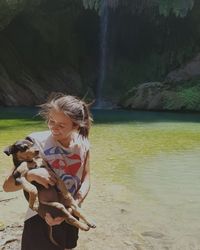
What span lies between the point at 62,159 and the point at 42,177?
172 millimetres

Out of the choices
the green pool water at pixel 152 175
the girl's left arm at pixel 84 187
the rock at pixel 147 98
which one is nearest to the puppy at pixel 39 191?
the girl's left arm at pixel 84 187

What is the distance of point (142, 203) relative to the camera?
472 cm

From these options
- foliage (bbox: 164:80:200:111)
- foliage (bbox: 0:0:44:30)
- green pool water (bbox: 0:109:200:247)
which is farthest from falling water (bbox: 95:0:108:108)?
green pool water (bbox: 0:109:200:247)

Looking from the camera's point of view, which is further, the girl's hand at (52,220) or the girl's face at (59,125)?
the girl's face at (59,125)

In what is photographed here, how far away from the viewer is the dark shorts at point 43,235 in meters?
2.22

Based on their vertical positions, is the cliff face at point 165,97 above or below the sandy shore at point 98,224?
below

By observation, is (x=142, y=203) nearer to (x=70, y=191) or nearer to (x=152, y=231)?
(x=152, y=231)

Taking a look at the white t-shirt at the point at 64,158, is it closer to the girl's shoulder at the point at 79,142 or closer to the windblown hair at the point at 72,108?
the girl's shoulder at the point at 79,142

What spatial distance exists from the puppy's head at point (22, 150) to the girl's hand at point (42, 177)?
73 millimetres

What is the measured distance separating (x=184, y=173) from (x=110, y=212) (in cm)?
214

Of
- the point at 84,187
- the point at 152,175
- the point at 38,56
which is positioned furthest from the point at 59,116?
the point at 38,56

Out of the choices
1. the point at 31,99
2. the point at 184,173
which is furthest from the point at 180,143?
the point at 31,99

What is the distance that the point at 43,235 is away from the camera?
2242 millimetres

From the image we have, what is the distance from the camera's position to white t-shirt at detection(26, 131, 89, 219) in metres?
2.23
